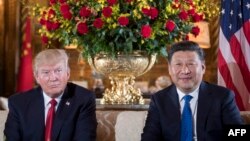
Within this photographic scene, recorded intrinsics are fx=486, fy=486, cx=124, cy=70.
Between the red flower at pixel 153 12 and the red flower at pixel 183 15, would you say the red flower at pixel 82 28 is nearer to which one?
the red flower at pixel 153 12

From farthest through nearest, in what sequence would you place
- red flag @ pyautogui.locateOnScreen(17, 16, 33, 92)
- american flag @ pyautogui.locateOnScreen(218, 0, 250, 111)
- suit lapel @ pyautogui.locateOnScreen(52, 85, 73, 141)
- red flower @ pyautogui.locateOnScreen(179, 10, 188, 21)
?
1. red flag @ pyautogui.locateOnScreen(17, 16, 33, 92)
2. american flag @ pyautogui.locateOnScreen(218, 0, 250, 111)
3. red flower @ pyautogui.locateOnScreen(179, 10, 188, 21)
4. suit lapel @ pyautogui.locateOnScreen(52, 85, 73, 141)

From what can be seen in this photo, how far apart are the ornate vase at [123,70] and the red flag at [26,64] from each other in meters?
4.47

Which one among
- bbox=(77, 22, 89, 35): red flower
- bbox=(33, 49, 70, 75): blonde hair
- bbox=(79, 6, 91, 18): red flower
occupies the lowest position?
bbox=(33, 49, 70, 75): blonde hair

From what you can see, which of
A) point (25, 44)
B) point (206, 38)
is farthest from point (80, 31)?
point (25, 44)

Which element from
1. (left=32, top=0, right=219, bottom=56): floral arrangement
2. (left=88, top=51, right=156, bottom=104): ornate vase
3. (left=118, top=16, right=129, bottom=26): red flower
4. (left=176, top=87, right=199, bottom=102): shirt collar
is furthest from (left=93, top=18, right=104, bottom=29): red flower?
(left=176, top=87, right=199, bottom=102): shirt collar

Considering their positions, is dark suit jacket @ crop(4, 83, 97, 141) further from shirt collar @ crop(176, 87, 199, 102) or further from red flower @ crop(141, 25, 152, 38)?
red flower @ crop(141, 25, 152, 38)

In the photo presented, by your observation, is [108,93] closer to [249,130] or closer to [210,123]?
[210,123]

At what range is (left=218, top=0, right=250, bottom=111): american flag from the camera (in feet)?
13.0

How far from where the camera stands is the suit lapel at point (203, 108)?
260cm

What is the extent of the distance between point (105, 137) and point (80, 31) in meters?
0.72

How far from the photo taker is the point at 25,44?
782cm

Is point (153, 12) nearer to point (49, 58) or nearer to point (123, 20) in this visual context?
point (123, 20)

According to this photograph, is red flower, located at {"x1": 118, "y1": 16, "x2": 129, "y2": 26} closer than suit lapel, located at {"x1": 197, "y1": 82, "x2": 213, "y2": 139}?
No

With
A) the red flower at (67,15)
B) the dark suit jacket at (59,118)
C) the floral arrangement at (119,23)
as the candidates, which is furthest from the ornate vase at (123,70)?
the dark suit jacket at (59,118)
